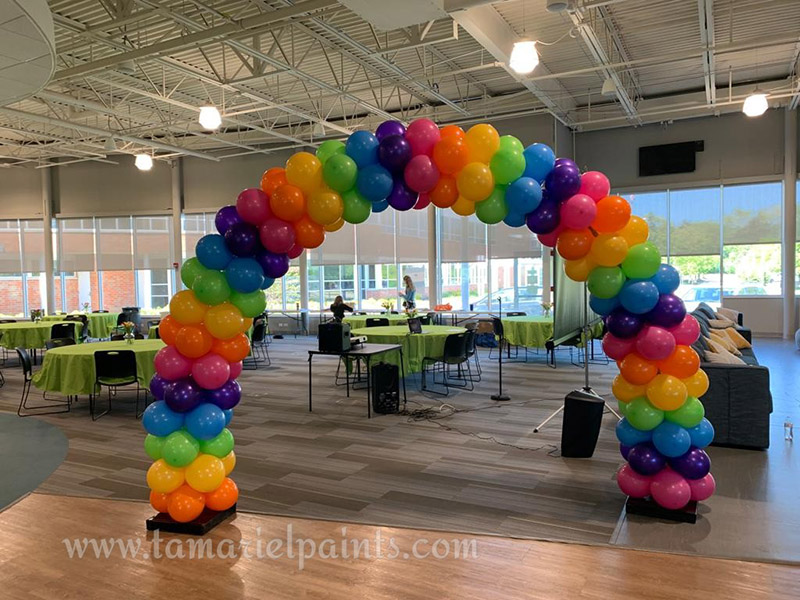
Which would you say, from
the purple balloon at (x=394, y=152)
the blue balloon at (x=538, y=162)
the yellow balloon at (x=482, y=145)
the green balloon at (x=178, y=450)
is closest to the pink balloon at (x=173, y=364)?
the green balloon at (x=178, y=450)

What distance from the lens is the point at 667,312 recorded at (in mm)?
3594

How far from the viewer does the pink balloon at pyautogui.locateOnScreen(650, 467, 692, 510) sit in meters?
3.55

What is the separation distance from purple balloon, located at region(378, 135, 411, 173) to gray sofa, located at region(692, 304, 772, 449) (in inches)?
130

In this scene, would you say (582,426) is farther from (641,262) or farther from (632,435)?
(641,262)

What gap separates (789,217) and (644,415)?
1053 cm

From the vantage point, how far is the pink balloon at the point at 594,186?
3.61 meters

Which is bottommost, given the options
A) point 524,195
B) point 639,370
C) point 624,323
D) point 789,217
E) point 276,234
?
point 639,370

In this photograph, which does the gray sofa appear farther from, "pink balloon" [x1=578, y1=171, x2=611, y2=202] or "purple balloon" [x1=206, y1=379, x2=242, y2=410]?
"purple balloon" [x1=206, y1=379, x2=242, y2=410]

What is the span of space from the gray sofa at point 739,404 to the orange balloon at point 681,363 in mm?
1522

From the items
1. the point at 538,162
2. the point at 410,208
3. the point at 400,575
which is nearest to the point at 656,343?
the point at 538,162

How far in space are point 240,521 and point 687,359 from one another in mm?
3011

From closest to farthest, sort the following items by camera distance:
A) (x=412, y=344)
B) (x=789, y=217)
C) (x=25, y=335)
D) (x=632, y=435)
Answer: (x=632, y=435) → (x=412, y=344) → (x=25, y=335) → (x=789, y=217)

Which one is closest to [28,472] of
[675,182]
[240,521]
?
[240,521]

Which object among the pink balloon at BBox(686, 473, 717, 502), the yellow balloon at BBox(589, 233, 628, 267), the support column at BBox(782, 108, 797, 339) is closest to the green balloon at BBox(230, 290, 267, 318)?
the yellow balloon at BBox(589, 233, 628, 267)
